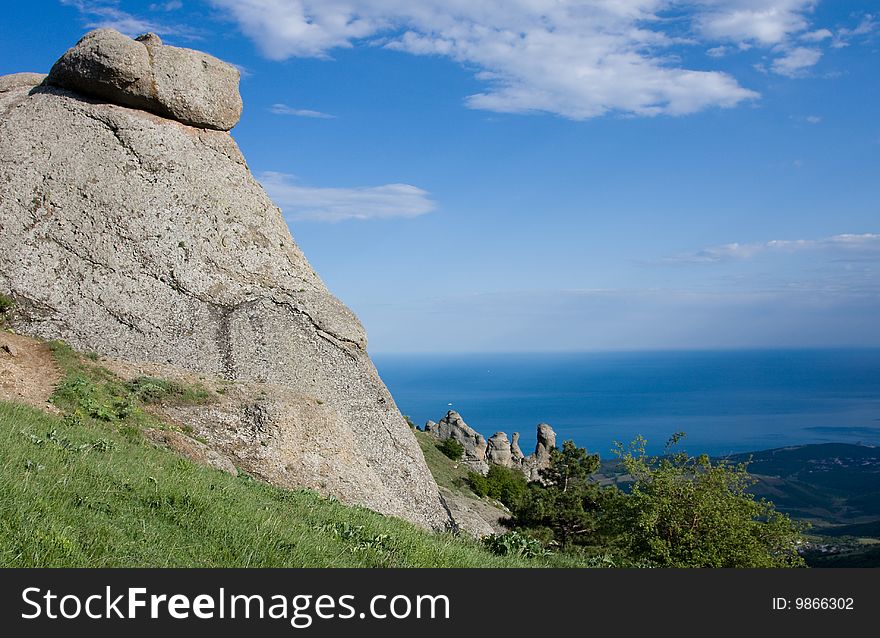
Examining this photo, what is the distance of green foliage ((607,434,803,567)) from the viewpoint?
20.7 meters

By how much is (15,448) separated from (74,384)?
23.7 ft

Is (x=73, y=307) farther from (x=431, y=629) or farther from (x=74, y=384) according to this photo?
(x=431, y=629)

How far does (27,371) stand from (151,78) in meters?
10.8

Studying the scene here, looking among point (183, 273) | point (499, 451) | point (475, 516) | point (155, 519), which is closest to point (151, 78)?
point (183, 273)

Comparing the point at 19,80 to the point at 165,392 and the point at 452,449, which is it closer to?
the point at 165,392

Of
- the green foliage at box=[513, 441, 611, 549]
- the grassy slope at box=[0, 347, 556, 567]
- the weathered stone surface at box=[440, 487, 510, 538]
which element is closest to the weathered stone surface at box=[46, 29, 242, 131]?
the grassy slope at box=[0, 347, 556, 567]

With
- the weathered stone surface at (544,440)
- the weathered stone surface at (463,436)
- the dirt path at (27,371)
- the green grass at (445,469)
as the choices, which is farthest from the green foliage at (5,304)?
the weathered stone surface at (544,440)

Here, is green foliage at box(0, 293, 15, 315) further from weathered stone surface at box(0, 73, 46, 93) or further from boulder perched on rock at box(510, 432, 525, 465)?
boulder perched on rock at box(510, 432, 525, 465)

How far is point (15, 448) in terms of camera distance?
846 centimetres

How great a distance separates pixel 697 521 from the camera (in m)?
21.5

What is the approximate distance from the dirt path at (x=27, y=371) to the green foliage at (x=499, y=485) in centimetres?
3516

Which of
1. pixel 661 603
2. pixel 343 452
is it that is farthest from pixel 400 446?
pixel 661 603

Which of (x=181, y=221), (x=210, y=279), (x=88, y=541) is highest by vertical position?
(x=181, y=221)

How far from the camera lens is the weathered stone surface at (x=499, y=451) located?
234 feet
